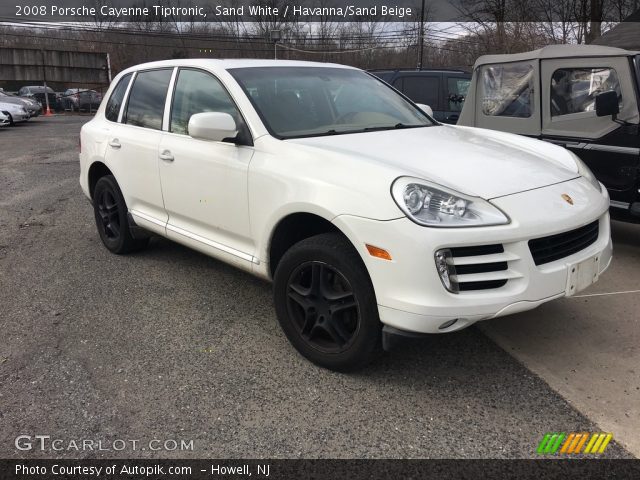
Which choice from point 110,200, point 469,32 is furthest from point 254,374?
point 469,32

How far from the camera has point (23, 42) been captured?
3828 centimetres

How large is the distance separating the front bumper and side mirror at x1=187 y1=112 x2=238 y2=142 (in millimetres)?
1028

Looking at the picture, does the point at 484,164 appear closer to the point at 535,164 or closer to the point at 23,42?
the point at 535,164

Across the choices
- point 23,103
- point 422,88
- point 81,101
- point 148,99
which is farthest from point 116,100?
point 81,101

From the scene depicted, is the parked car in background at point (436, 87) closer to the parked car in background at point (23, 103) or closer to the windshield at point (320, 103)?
the windshield at point (320, 103)

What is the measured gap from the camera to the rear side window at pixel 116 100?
491 centimetres

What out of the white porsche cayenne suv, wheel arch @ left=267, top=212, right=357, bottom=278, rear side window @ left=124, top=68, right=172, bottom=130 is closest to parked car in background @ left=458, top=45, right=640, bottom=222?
the white porsche cayenne suv

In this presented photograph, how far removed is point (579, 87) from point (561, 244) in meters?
2.92

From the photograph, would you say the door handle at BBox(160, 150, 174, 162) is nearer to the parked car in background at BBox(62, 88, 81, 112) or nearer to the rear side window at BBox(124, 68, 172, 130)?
the rear side window at BBox(124, 68, 172, 130)

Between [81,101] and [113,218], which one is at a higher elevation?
[81,101]

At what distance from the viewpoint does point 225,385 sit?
290 cm

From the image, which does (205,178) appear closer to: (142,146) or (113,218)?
(142,146)

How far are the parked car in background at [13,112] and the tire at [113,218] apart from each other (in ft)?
62.3

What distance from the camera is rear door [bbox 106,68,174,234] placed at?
4.23 metres
